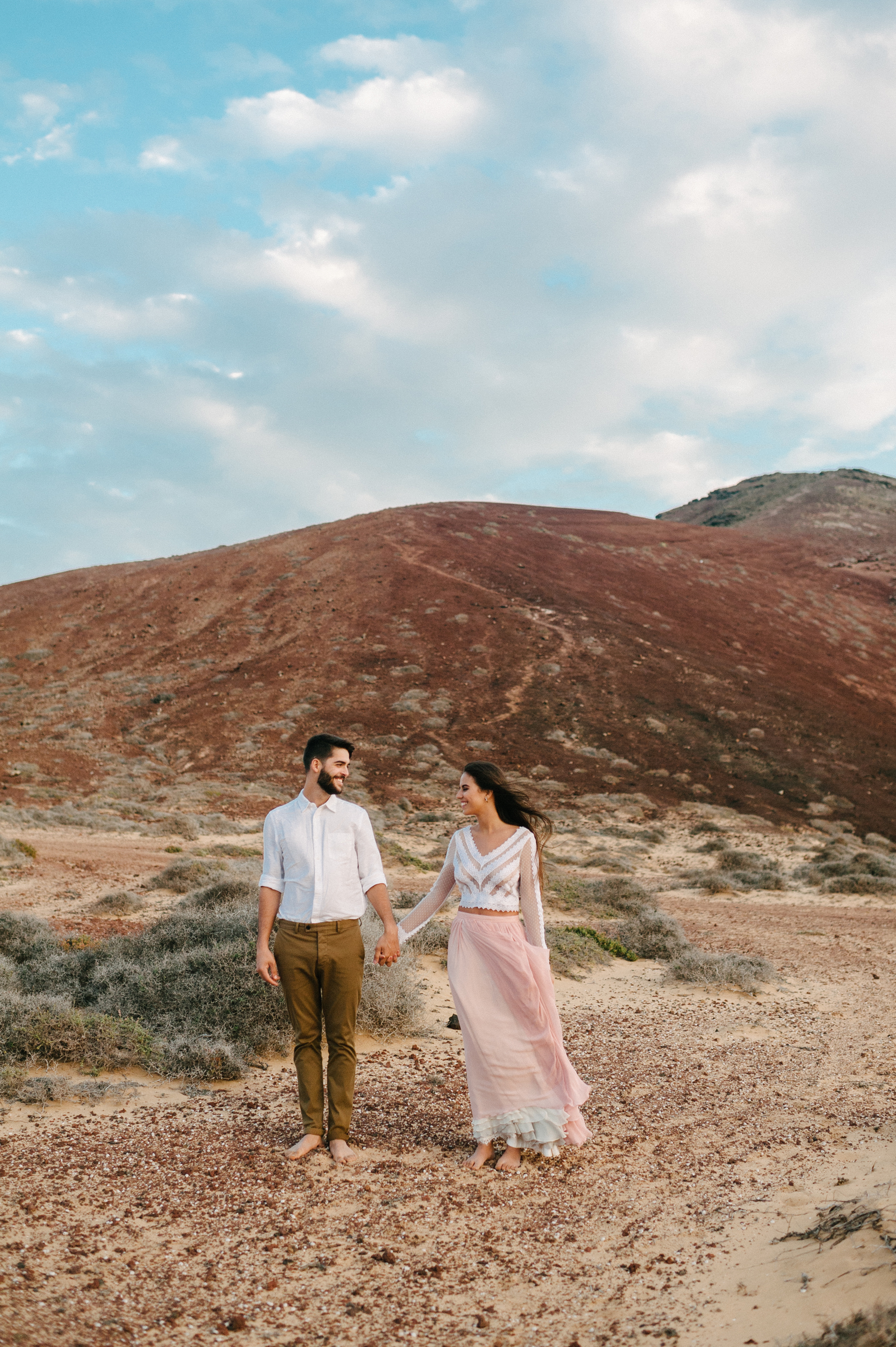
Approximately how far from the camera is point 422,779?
2508 centimetres

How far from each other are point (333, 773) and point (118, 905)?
8.32 m

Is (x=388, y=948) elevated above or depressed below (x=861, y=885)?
above

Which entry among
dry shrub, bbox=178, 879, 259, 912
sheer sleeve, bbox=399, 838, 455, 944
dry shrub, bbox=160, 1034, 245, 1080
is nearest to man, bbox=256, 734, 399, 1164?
sheer sleeve, bbox=399, 838, 455, 944

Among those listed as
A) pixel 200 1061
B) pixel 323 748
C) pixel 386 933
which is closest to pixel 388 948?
pixel 386 933

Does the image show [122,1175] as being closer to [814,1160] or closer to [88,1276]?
[88,1276]

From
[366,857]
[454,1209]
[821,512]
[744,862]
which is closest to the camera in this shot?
[454,1209]

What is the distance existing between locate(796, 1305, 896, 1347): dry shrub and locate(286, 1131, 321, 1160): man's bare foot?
104 inches

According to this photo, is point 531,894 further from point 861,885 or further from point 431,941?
point 861,885

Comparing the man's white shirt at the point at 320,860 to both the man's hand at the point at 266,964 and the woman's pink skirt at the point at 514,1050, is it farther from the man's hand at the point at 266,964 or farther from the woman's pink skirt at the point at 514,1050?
the woman's pink skirt at the point at 514,1050

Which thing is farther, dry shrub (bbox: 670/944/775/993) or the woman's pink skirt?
dry shrub (bbox: 670/944/775/993)

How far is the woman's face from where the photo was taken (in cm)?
490

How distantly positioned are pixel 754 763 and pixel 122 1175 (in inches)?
1008

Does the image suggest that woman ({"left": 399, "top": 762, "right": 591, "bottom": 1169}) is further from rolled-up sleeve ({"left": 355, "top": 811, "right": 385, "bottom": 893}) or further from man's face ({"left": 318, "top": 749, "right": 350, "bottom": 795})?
man's face ({"left": 318, "top": 749, "right": 350, "bottom": 795})

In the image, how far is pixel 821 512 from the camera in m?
67.1
